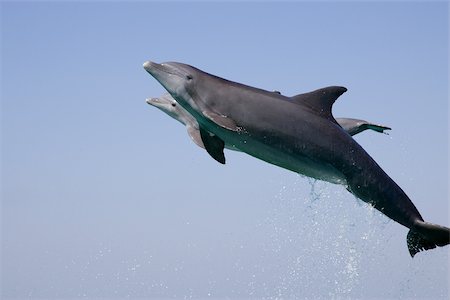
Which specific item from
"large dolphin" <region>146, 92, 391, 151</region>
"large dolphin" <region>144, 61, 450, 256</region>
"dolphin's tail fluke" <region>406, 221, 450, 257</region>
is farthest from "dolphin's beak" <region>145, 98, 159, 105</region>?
"dolphin's tail fluke" <region>406, 221, 450, 257</region>

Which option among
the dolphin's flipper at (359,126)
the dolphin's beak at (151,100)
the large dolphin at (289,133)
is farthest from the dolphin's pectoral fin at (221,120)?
the dolphin's beak at (151,100)

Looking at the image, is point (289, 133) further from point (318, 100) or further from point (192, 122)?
point (192, 122)

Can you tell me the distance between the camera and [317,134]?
356 inches

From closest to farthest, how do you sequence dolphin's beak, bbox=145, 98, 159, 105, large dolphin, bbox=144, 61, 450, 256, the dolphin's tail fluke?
large dolphin, bbox=144, 61, 450, 256 < the dolphin's tail fluke < dolphin's beak, bbox=145, 98, 159, 105

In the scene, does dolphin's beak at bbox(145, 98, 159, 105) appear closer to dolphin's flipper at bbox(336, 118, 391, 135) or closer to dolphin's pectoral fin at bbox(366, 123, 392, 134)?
dolphin's flipper at bbox(336, 118, 391, 135)

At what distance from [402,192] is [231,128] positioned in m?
2.59

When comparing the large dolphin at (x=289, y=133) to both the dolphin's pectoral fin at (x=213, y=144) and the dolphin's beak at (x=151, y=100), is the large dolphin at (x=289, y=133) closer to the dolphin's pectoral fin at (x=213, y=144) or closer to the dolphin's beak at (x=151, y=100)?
the dolphin's pectoral fin at (x=213, y=144)

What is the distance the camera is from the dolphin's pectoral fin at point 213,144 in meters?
9.02

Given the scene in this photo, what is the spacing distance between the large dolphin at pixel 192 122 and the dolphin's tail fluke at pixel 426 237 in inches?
85.7

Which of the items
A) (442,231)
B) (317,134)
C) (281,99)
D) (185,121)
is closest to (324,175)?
(317,134)

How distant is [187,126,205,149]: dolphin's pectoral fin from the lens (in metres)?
9.93

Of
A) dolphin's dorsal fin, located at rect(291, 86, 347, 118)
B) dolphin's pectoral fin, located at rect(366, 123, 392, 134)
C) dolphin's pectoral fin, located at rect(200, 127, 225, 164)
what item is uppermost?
dolphin's pectoral fin, located at rect(366, 123, 392, 134)

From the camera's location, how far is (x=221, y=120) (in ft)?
28.6

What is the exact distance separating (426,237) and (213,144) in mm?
3175
